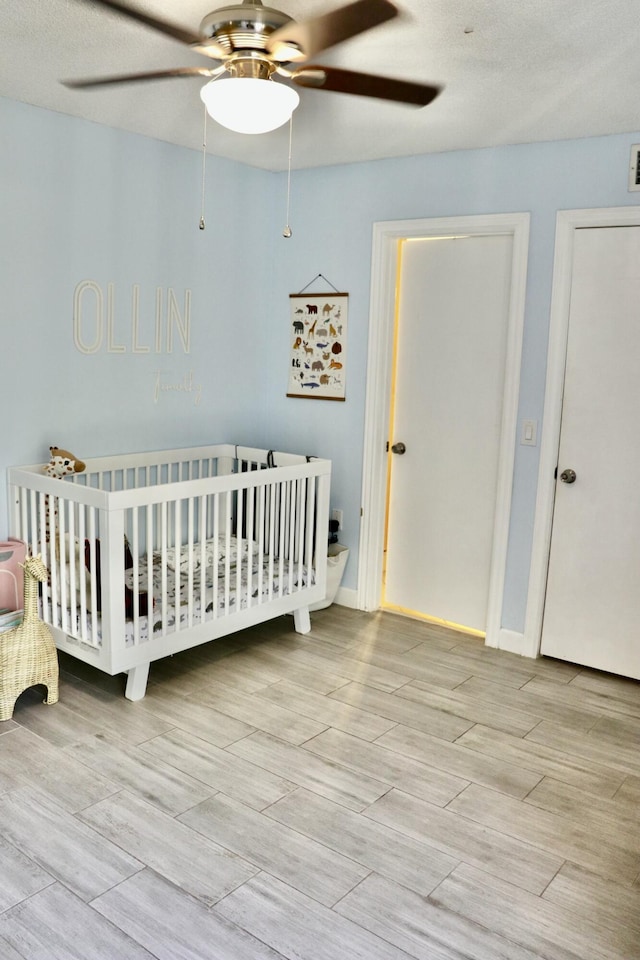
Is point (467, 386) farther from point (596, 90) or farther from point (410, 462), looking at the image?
point (596, 90)

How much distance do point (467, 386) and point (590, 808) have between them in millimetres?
1989

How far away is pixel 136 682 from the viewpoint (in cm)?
302

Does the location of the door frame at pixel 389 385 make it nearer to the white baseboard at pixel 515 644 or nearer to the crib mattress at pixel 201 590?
the white baseboard at pixel 515 644

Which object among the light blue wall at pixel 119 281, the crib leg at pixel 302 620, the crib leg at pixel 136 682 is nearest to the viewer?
the crib leg at pixel 136 682

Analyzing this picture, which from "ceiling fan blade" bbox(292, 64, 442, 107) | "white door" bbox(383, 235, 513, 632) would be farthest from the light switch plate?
"ceiling fan blade" bbox(292, 64, 442, 107)

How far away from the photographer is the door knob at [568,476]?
3.45 meters

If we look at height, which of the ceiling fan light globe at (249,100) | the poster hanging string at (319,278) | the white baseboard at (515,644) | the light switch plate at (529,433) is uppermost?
the ceiling fan light globe at (249,100)

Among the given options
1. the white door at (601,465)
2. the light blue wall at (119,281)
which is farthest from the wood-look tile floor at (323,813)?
the light blue wall at (119,281)

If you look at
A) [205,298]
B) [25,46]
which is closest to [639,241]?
[205,298]

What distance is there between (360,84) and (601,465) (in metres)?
1.87

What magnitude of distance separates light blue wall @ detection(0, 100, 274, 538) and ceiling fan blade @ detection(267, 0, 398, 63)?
5.12 feet

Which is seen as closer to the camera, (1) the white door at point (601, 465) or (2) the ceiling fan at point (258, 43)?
(2) the ceiling fan at point (258, 43)

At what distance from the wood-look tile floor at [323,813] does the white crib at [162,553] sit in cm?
24

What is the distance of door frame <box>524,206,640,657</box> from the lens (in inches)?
128
